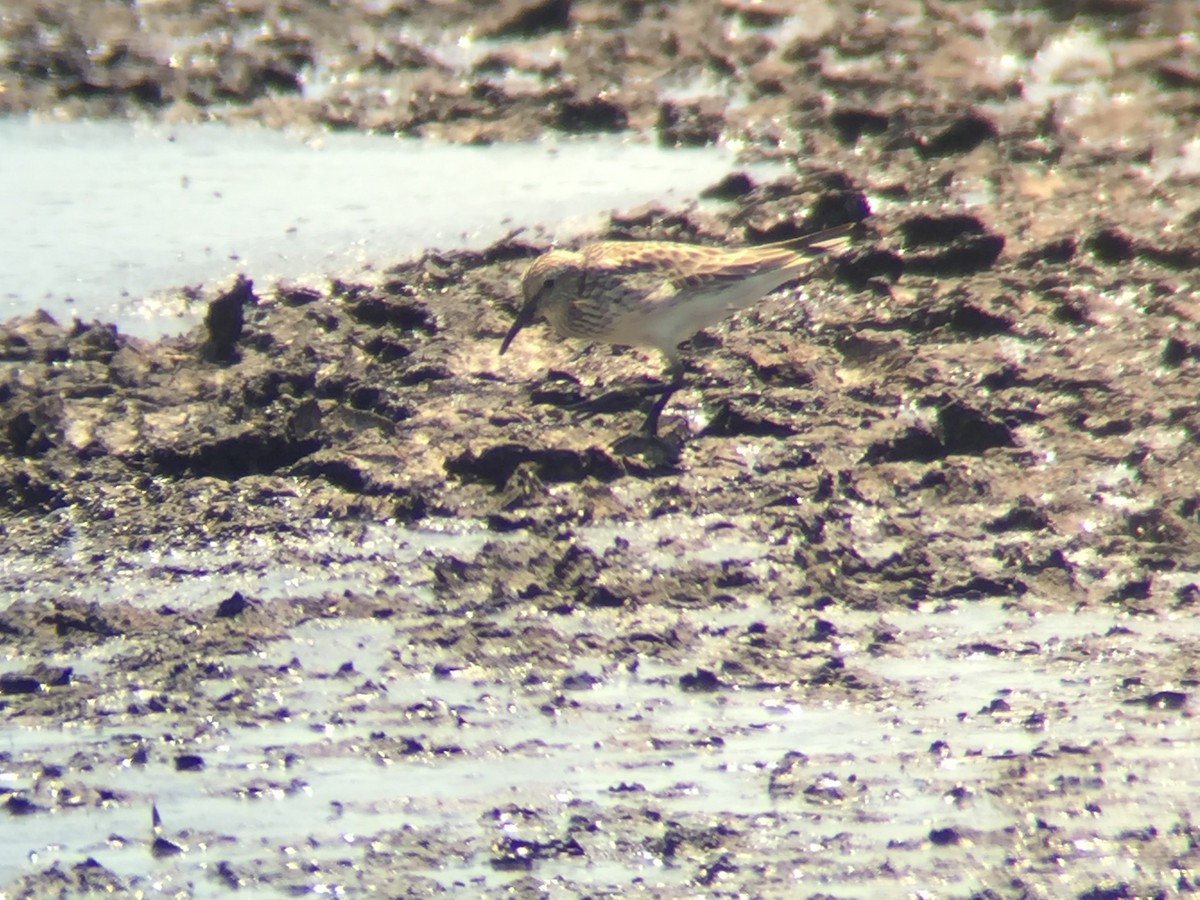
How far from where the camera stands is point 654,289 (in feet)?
16.4

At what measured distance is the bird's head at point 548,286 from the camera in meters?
5.05

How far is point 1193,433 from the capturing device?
467 cm

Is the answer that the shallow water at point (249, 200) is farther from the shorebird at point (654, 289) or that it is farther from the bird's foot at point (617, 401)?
the bird's foot at point (617, 401)

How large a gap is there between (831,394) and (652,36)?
274 cm

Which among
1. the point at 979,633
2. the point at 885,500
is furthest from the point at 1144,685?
the point at 885,500

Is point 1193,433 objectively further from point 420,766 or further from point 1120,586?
point 420,766

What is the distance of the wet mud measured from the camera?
10.8 ft

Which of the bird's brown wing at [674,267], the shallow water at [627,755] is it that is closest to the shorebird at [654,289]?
the bird's brown wing at [674,267]

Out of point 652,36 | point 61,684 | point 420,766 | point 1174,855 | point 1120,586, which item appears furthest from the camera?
point 652,36

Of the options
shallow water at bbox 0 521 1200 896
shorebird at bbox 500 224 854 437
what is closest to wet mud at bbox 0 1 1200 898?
shallow water at bbox 0 521 1200 896

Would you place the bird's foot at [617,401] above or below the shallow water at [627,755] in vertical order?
above

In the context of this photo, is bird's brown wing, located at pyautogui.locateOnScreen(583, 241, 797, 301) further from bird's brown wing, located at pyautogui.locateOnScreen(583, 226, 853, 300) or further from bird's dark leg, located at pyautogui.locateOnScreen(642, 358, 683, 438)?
bird's dark leg, located at pyautogui.locateOnScreen(642, 358, 683, 438)

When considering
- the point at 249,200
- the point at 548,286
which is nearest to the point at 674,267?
the point at 548,286

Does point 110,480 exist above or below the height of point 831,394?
below
